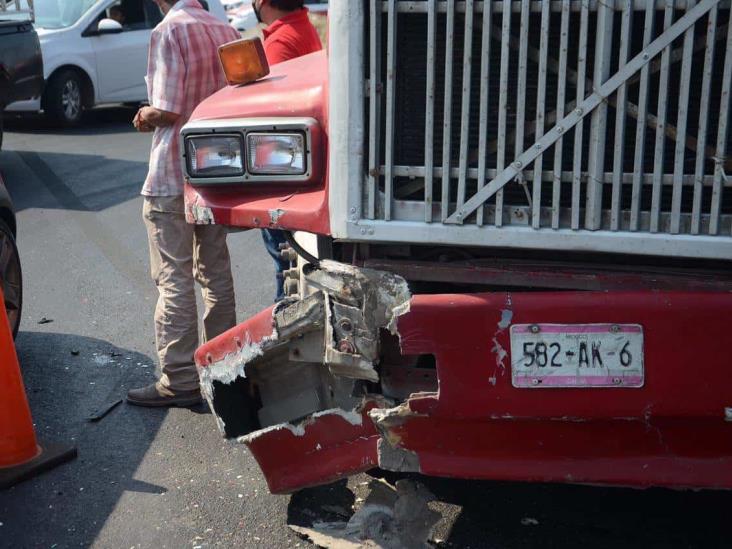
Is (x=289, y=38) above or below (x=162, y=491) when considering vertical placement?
above

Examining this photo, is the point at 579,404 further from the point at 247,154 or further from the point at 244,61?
the point at 244,61

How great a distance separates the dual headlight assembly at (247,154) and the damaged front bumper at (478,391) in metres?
0.35

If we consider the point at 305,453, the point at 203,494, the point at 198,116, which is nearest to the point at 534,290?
the point at 305,453

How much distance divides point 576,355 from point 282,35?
125 inches

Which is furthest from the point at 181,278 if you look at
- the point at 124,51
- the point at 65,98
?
the point at 124,51

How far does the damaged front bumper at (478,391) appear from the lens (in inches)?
117

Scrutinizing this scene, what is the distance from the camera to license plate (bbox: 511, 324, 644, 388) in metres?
2.99

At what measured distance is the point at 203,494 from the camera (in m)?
4.11

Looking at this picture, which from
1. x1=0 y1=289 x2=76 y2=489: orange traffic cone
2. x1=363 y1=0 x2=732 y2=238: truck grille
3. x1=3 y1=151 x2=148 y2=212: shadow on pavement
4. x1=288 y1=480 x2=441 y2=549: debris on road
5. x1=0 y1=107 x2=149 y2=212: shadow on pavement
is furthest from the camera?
x1=0 y1=107 x2=149 y2=212: shadow on pavement

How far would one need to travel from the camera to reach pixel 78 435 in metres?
4.66

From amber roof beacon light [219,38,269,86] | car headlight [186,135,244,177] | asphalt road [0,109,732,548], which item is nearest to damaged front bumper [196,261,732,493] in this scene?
car headlight [186,135,244,177]

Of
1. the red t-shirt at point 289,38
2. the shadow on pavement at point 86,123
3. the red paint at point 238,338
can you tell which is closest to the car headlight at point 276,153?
the red paint at point 238,338

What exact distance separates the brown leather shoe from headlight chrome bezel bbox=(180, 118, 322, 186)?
1.70m

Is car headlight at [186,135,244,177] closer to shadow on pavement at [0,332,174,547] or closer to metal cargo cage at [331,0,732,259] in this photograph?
metal cargo cage at [331,0,732,259]
